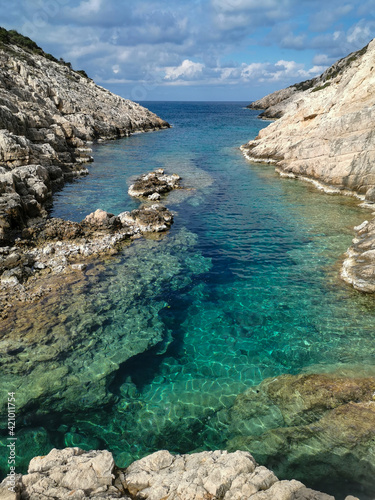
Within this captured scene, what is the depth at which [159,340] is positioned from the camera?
14891 millimetres

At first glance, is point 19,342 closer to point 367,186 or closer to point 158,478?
point 158,478

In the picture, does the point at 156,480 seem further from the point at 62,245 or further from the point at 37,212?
the point at 37,212

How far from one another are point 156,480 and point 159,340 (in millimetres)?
7769

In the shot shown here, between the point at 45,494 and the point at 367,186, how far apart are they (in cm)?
3582

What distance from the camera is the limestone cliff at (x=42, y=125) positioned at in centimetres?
2799

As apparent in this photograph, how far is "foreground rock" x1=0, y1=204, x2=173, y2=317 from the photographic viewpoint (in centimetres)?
1827

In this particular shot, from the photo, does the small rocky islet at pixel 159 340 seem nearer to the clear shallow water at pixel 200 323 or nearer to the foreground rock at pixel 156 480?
the foreground rock at pixel 156 480

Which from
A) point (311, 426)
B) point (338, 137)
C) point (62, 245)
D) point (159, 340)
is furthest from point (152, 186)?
point (311, 426)

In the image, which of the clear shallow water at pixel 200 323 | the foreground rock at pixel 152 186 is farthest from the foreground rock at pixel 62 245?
the foreground rock at pixel 152 186

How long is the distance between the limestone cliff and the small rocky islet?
9.2 inches

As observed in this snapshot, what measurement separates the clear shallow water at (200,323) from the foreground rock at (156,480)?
8.74 feet

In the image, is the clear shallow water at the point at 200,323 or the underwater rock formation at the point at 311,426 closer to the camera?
the underwater rock formation at the point at 311,426

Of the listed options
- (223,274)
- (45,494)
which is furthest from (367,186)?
(45,494)

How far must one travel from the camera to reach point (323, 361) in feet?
43.8
